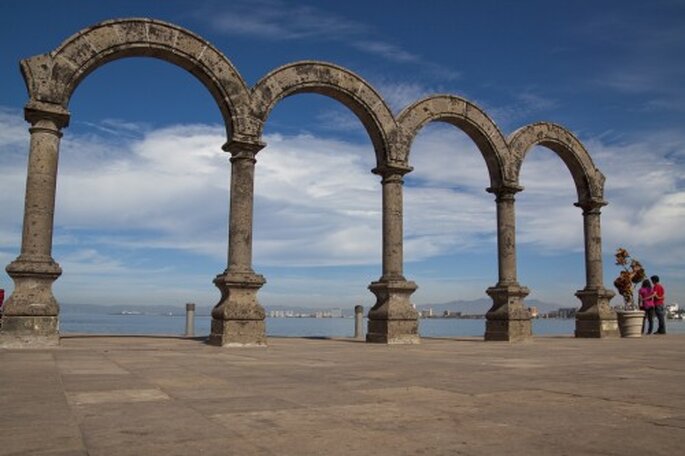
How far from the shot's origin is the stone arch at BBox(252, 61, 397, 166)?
13172 millimetres

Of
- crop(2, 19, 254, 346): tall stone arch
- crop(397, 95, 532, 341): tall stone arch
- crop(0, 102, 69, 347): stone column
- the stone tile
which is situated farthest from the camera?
crop(397, 95, 532, 341): tall stone arch

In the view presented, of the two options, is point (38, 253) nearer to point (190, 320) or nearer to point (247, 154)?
point (247, 154)

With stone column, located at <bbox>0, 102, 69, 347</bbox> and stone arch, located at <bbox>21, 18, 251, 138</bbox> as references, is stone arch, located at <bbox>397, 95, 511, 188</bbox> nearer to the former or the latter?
stone arch, located at <bbox>21, 18, 251, 138</bbox>

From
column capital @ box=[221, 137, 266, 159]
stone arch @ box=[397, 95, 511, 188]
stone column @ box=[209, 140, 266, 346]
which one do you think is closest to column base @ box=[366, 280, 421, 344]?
stone column @ box=[209, 140, 266, 346]

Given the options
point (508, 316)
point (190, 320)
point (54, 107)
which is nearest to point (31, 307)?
point (54, 107)

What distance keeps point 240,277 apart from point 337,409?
8183mm

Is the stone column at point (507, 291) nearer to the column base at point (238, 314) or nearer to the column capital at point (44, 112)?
the column base at point (238, 314)

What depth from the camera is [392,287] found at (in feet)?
45.3

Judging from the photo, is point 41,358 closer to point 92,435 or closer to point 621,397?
point 92,435

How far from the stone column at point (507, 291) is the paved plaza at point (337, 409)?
26.7ft

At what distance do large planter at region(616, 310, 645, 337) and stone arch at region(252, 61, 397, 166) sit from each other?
9.22 meters

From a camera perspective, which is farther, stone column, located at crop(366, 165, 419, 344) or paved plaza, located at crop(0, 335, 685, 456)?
stone column, located at crop(366, 165, 419, 344)

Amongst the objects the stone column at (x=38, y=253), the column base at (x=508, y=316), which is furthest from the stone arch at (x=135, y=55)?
the column base at (x=508, y=316)

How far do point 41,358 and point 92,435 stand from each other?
18.6 feet
